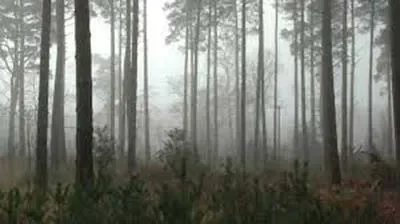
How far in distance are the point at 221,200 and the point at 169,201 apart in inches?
31.5

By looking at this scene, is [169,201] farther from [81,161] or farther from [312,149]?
[312,149]

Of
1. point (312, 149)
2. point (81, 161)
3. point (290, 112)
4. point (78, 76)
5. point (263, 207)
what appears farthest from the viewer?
point (290, 112)

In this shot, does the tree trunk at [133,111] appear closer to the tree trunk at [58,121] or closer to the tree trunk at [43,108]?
the tree trunk at [58,121]

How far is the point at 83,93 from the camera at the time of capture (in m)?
8.19

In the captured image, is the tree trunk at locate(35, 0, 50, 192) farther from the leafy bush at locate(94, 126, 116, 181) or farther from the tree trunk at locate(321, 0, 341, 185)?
A: the tree trunk at locate(321, 0, 341, 185)

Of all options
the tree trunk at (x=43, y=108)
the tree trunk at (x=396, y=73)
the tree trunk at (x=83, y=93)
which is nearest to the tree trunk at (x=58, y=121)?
the tree trunk at (x=43, y=108)

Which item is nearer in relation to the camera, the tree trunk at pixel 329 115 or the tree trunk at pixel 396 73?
the tree trunk at pixel 396 73

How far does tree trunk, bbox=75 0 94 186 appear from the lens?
309 inches

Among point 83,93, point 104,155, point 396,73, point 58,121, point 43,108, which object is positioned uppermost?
point 396,73

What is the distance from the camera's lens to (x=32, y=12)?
25734mm

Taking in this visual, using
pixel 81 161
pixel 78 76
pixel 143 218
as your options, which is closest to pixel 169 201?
pixel 143 218

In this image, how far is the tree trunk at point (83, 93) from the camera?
309 inches

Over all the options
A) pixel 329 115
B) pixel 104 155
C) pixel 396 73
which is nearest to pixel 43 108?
pixel 104 155

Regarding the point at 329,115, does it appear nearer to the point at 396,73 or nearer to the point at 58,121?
the point at 396,73
